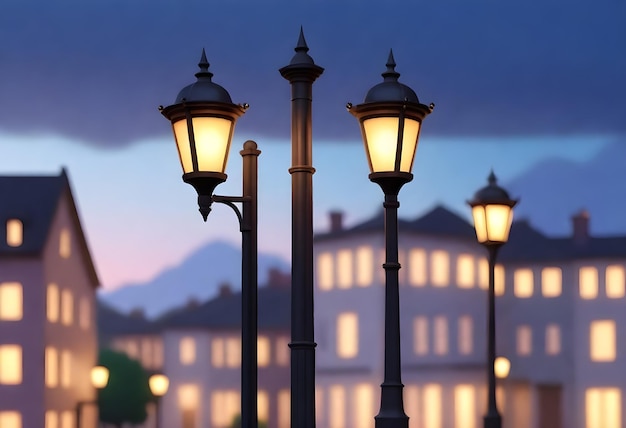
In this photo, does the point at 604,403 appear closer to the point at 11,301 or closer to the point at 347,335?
the point at 347,335

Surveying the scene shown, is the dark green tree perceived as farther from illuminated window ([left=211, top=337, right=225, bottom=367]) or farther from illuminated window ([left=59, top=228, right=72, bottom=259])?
illuminated window ([left=59, top=228, right=72, bottom=259])

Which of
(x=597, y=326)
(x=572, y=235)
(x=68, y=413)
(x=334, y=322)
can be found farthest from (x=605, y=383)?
(x=68, y=413)

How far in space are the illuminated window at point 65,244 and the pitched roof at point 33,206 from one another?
4.76ft

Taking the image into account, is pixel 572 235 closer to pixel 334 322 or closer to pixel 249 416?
pixel 334 322

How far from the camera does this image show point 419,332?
7056 centimetres

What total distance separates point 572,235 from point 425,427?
15.8 metres

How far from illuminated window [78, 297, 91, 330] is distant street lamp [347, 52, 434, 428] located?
57.2 meters

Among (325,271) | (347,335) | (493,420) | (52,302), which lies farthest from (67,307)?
(493,420)

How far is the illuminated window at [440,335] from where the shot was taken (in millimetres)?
71094

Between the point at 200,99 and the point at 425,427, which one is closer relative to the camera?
the point at 200,99

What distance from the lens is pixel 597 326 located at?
74375 millimetres

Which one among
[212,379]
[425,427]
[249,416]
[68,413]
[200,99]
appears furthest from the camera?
[212,379]

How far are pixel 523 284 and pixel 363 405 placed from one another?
43.9ft

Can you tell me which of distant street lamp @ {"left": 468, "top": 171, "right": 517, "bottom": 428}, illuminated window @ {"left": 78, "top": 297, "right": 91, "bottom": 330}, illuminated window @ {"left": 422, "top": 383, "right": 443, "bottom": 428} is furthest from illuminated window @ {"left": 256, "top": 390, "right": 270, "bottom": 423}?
distant street lamp @ {"left": 468, "top": 171, "right": 517, "bottom": 428}
